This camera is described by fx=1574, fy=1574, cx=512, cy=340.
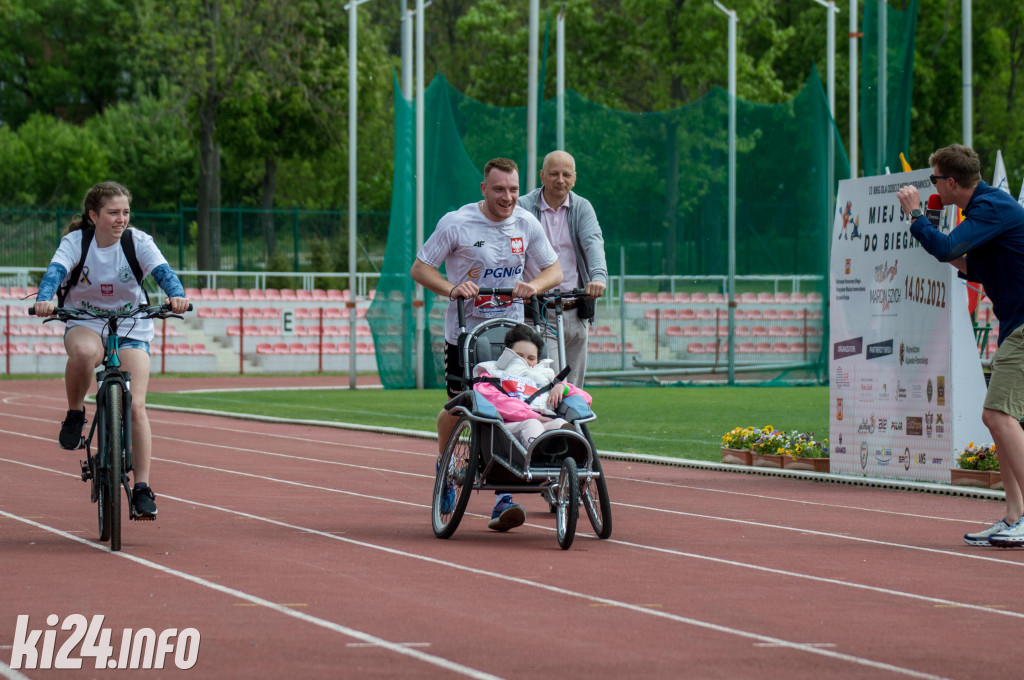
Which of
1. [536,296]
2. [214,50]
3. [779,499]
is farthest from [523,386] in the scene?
[214,50]

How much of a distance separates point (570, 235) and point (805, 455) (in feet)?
11.8

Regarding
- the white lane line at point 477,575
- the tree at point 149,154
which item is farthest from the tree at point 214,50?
the white lane line at point 477,575

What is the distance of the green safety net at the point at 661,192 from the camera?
85.0 feet

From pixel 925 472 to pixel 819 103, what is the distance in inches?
654

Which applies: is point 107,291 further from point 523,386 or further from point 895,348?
point 895,348

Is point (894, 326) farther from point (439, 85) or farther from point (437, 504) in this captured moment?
point (439, 85)

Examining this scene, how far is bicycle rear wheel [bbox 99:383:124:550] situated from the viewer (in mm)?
7816

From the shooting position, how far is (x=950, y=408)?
1126cm

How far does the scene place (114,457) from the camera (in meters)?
7.80

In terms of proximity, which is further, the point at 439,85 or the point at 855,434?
the point at 439,85

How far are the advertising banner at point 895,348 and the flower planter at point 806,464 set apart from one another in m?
0.18

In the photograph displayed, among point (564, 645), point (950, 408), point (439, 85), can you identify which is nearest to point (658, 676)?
point (564, 645)

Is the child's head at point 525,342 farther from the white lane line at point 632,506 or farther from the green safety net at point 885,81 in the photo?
the green safety net at point 885,81

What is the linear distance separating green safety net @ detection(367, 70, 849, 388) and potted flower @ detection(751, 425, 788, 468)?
1290 centimetres
